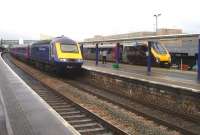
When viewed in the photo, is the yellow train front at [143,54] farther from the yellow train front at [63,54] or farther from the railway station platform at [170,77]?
the yellow train front at [63,54]

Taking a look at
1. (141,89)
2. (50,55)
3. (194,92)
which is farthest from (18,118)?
(50,55)

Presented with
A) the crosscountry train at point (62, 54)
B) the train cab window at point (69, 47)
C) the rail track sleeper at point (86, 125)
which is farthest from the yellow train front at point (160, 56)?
the rail track sleeper at point (86, 125)

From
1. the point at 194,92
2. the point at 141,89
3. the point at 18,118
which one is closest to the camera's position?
the point at 18,118

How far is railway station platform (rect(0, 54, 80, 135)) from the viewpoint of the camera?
978 cm

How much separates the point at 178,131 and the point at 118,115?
284 centimetres

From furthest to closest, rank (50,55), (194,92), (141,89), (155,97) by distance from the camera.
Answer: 1. (50,55)
2. (141,89)
3. (155,97)
4. (194,92)

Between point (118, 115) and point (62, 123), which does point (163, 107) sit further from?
point (62, 123)

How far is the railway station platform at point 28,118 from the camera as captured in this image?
978 centimetres

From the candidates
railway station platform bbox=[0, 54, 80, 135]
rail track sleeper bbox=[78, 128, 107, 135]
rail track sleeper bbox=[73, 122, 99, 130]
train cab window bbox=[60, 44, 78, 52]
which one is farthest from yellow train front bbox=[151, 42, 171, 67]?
rail track sleeper bbox=[78, 128, 107, 135]

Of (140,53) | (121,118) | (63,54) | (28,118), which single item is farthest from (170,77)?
(140,53)

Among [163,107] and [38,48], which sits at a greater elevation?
[38,48]

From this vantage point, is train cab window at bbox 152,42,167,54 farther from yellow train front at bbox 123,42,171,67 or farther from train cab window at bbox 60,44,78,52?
train cab window at bbox 60,44,78,52

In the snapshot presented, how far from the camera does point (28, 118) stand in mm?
11539

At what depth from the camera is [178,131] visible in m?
11.1
